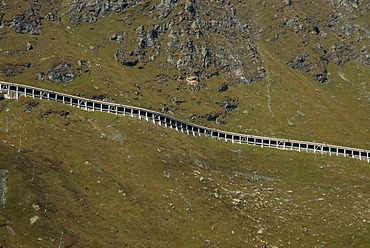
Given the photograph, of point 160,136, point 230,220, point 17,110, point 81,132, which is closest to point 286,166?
point 160,136

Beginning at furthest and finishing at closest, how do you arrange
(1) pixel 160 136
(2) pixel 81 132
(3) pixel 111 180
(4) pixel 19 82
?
(4) pixel 19 82 < (1) pixel 160 136 < (2) pixel 81 132 < (3) pixel 111 180

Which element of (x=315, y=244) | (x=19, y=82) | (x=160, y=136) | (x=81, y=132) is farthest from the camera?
(x=19, y=82)

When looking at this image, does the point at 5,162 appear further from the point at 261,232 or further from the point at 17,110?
the point at 261,232

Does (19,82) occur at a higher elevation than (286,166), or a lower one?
higher

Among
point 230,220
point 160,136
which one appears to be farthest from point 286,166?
point 230,220

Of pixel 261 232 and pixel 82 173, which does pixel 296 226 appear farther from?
pixel 82 173

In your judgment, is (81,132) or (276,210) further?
(81,132)
